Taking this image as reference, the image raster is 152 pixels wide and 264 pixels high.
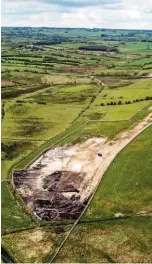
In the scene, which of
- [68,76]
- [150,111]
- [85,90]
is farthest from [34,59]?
[150,111]

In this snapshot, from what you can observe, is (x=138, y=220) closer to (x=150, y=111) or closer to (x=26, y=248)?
(x=26, y=248)

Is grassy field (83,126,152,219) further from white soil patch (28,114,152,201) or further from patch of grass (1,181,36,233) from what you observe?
patch of grass (1,181,36,233)

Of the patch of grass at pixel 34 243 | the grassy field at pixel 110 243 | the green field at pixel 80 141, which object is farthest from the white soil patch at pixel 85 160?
the patch of grass at pixel 34 243

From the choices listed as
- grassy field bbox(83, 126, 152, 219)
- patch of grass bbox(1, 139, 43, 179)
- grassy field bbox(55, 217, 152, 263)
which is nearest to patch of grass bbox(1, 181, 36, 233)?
grassy field bbox(55, 217, 152, 263)

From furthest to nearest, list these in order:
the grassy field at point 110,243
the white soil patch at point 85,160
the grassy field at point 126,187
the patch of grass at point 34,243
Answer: the white soil patch at point 85,160 < the grassy field at point 126,187 < the patch of grass at point 34,243 < the grassy field at point 110,243

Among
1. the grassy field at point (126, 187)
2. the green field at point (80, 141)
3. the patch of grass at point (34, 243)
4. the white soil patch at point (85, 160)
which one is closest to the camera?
the patch of grass at point (34, 243)

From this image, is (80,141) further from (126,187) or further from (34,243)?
(34,243)

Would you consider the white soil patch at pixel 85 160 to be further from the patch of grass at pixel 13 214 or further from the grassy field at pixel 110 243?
the grassy field at pixel 110 243
